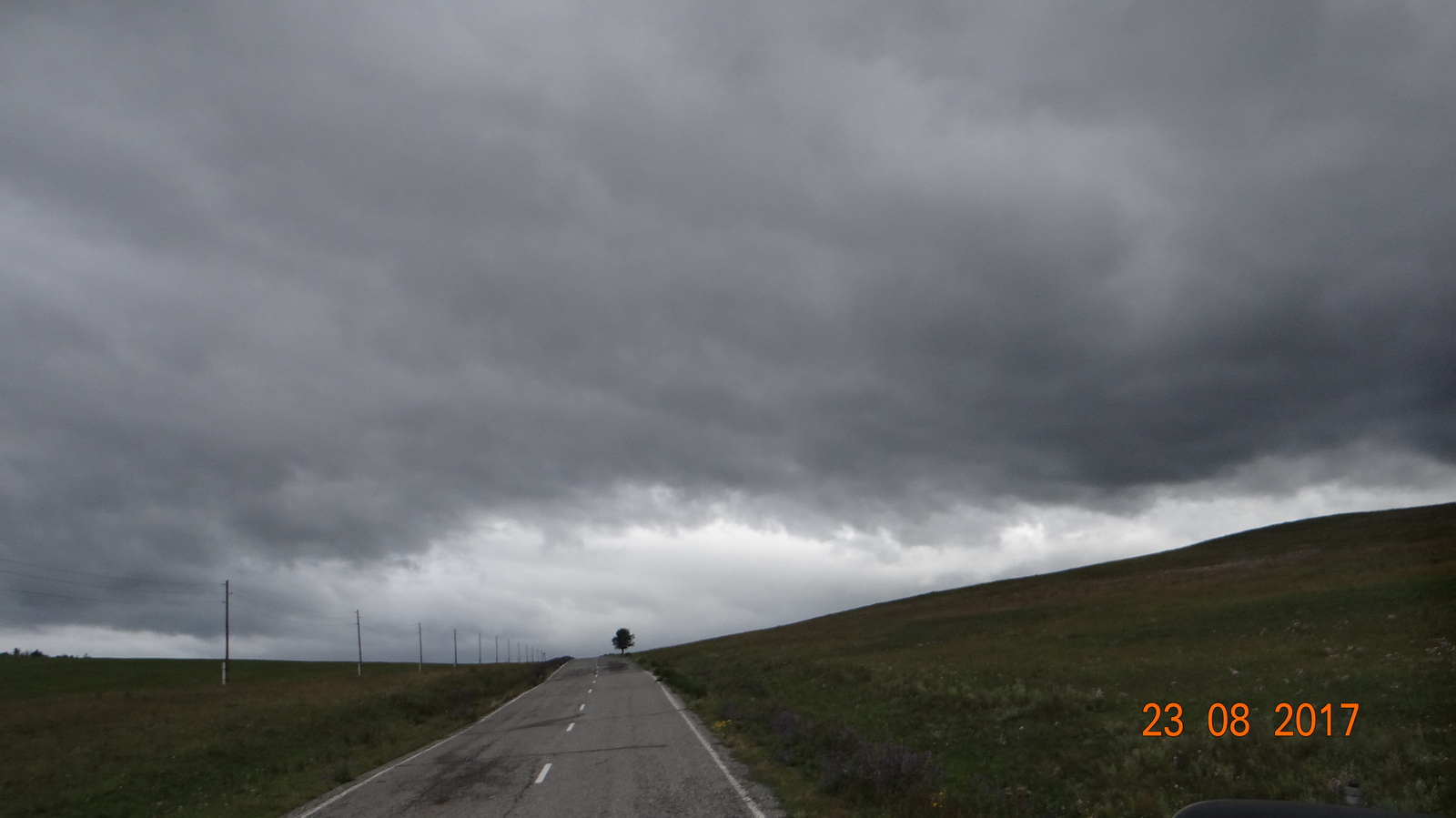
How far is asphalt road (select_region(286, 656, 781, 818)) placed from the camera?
1406 cm

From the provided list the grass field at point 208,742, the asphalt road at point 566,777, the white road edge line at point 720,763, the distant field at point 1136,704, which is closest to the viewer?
the distant field at point 1136,704

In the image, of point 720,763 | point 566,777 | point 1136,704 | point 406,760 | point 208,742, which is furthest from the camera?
point 208,742

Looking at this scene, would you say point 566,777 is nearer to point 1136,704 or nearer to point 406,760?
point 406,760

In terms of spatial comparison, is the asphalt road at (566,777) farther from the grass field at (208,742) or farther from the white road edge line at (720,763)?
the grass field at (208,742)

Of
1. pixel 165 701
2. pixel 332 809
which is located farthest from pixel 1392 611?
pixel 165 701

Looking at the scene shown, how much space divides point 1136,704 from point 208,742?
29927 millimetres

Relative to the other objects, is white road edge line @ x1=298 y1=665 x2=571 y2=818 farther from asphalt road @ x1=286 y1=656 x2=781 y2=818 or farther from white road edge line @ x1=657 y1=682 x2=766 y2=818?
white road edge line @ x1=657 y1=682 x2=766 y2=818

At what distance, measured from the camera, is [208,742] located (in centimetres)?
2944

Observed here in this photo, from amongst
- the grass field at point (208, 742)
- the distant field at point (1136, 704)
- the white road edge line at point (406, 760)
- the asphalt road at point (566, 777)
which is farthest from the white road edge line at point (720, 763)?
the grass field at point (208, 742)

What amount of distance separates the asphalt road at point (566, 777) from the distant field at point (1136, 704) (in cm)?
124

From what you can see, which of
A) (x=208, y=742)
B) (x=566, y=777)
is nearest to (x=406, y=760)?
(x=566, y=777)

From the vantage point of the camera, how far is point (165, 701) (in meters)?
48.8

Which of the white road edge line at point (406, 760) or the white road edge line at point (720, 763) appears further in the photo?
the white road edge line at point (406, 760)

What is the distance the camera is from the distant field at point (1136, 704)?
41.4ft
